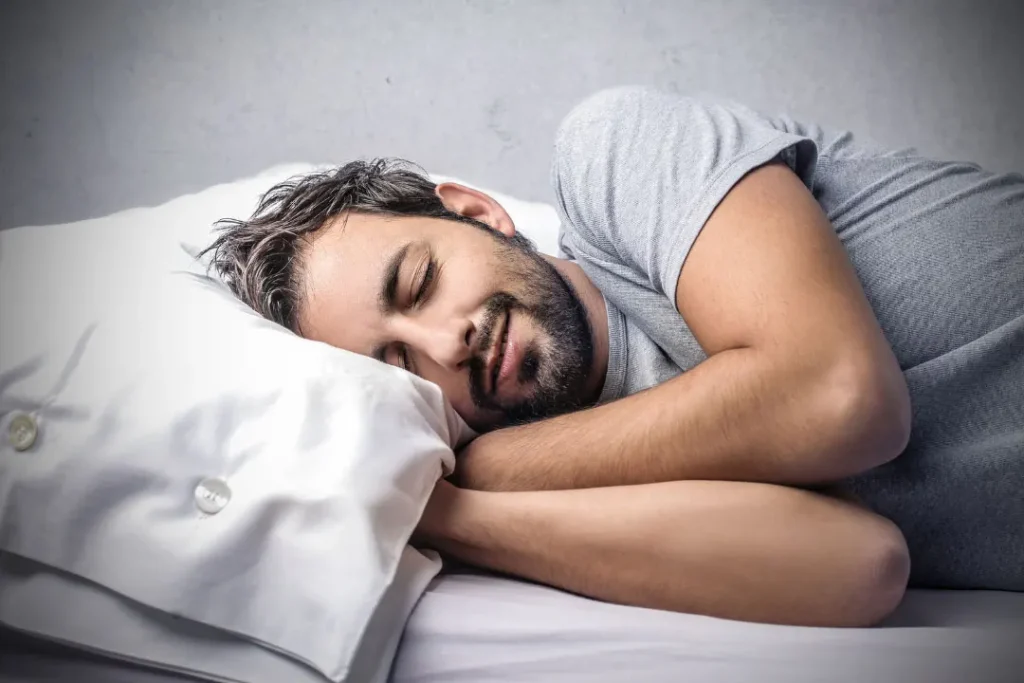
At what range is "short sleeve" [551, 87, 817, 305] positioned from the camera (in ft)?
2.56

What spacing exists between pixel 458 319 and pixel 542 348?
100mm

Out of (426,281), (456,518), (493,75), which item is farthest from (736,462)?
(493,75)

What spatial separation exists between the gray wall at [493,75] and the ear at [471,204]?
44 cm

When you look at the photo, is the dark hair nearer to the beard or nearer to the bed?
the beard

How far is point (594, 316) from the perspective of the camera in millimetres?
976

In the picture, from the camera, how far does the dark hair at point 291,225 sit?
952 mm

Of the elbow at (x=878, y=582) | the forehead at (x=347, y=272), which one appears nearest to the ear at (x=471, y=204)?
the forehead at (x=347, y=272)

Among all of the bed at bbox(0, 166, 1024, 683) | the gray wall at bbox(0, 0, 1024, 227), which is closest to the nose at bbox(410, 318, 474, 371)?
the bed at bbox(0, 166, 1024, 683)

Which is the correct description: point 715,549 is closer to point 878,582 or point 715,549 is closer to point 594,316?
point 878,582

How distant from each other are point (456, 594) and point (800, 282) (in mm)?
395

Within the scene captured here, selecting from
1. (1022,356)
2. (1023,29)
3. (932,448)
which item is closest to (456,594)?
(932,448)

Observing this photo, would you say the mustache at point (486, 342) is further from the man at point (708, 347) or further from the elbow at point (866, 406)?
the elbow at point (866, 406)

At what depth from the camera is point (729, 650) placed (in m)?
0.57

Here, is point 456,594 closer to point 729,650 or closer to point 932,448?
point 729,650
